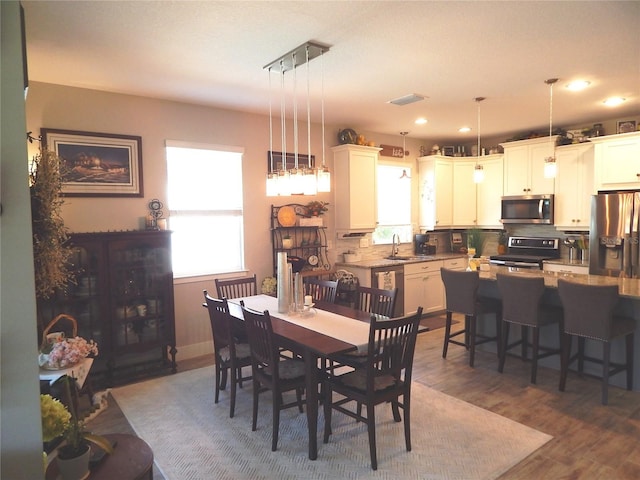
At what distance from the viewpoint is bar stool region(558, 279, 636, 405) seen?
10.1 feet

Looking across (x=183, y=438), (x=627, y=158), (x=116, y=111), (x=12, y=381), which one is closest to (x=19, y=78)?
(x=12, y=381)

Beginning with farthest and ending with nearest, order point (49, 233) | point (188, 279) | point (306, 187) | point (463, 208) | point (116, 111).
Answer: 1. point (463, 208)
2. point (188, 279)
3. point (116, 111)
4. point (306, 187)
5. point (49, 233)

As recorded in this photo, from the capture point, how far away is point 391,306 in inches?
124

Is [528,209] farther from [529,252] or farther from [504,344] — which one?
[504,344]

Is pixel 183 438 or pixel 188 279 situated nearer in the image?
pixel 183 438

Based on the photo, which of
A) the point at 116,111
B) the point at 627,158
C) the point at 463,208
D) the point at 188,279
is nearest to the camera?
the point at 116,111

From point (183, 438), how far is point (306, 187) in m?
1.95

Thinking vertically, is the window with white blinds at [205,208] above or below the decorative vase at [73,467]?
above

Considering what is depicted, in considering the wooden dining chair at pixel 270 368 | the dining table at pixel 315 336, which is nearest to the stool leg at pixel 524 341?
the dining table at pixel 315 336

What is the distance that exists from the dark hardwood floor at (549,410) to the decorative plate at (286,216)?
176cm

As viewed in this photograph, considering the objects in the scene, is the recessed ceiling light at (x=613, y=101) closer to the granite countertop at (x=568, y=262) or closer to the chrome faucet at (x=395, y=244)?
the granite countertop at (x=568, y=262)

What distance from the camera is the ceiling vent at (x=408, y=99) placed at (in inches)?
162

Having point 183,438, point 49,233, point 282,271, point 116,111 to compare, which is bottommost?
point 183,438

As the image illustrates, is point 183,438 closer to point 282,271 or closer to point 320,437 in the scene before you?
point 320,437
